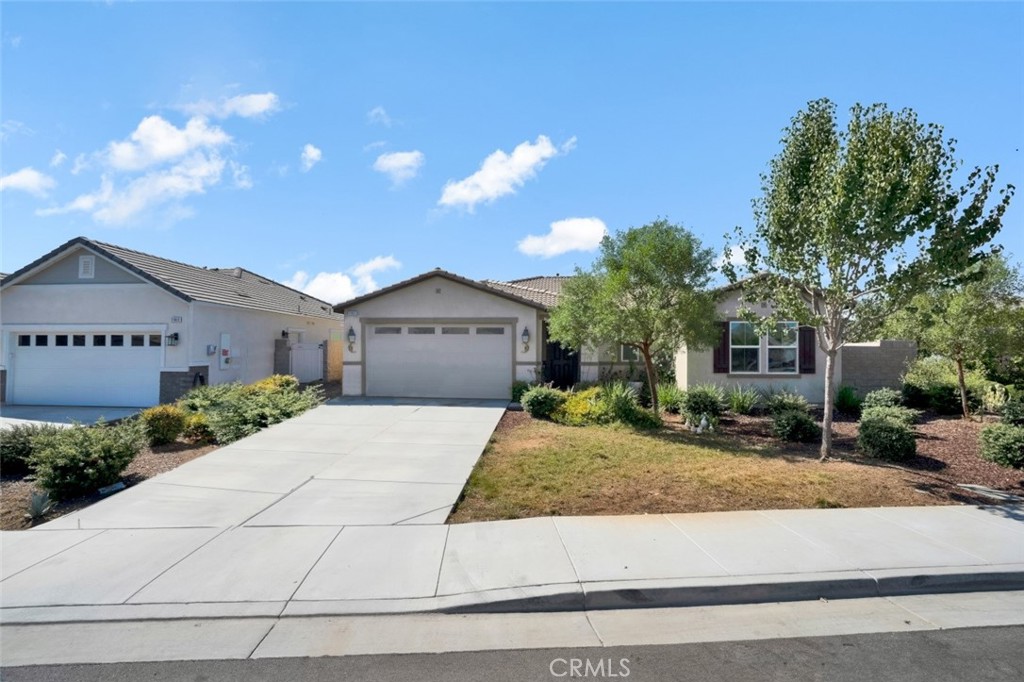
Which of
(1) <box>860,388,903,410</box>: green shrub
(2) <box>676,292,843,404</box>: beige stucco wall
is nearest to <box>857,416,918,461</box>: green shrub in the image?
(1) <box>860,388,903,410</box>: green shrub

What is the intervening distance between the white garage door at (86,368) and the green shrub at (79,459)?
9.12 metres

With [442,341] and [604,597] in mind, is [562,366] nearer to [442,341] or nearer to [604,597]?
[442,341]

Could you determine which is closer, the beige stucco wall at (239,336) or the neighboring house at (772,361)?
the neighboring house at (772,361)

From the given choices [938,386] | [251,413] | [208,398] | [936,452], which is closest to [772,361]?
[938,386]

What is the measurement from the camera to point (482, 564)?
5.11 m

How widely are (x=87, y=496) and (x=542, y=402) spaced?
8.75 m

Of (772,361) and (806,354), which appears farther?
(772,361)

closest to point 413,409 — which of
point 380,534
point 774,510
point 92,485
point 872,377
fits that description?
point 92,485

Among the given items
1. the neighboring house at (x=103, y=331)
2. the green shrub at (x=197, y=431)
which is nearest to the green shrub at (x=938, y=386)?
the green shrub at (x=197, y=431)

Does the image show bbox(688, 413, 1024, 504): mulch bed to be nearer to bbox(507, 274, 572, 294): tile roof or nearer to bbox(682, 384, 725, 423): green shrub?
bbox(682, 384, 725, 423): green shrub

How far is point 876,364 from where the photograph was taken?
16.2m

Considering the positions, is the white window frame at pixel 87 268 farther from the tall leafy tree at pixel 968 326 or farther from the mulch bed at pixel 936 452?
the tall leafy tree at pixel 968 326

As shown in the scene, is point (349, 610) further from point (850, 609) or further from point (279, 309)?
point (279, 309)

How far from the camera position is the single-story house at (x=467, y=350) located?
53.2 ft
